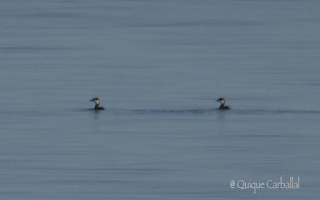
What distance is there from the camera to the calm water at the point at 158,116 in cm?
1633

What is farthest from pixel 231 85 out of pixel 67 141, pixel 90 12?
pixel 90 12

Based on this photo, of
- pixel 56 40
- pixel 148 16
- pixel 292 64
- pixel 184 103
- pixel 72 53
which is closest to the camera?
pixel 184 103

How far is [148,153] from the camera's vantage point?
Answer: 60.5 feet

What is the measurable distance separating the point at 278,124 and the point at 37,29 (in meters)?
40.5

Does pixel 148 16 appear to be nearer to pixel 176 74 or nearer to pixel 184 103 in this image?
pixel 176 74

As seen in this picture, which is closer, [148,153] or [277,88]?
[148,153]

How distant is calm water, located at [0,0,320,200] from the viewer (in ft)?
53.6

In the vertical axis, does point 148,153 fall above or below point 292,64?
below

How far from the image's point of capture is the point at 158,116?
76.6 feet

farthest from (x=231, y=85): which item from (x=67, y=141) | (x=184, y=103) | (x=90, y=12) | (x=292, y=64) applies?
(x=90, y=12)

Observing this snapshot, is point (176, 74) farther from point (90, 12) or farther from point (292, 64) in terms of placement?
point (90, 12)

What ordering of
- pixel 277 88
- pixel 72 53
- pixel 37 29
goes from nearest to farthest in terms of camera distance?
pixel 277 88, pixel 72 53, pixel 37 29

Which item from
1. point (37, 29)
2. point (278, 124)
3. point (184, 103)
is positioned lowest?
point (278, 124)

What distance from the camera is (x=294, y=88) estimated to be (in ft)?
97.1
